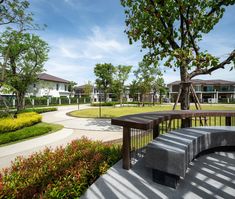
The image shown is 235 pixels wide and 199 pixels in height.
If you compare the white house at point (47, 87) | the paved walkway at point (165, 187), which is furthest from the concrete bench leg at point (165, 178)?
the white house at point (47, 87)

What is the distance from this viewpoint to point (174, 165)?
3.46m

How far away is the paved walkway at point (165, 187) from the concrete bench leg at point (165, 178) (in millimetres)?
102

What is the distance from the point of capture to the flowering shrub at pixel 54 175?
134 inches

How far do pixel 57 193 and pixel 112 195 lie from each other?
→ 1063 mm

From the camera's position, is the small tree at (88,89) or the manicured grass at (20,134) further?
the small tree at (88,89)

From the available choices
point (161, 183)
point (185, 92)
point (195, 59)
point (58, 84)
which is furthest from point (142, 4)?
point (58, 84)

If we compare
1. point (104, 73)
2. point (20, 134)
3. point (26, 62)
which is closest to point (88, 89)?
point (104, 73)

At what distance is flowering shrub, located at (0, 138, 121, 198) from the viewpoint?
11.1 feet

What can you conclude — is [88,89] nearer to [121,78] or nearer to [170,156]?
[121,78]

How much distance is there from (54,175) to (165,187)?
2.54 m

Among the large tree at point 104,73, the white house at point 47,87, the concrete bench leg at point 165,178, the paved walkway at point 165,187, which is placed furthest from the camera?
the large tree at point 104,73

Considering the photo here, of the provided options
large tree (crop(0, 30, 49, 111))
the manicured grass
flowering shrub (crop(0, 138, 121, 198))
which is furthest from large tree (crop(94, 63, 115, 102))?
flowering shrub (crop(0, 138, 121, 198))

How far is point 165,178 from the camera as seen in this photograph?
12.0 feet

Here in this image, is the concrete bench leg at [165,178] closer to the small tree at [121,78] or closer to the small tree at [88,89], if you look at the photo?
the small tree at [121,78]
